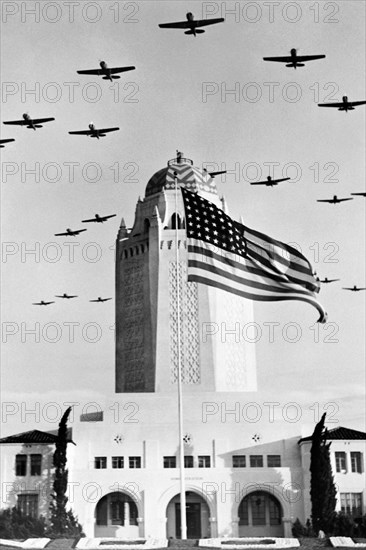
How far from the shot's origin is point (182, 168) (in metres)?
99.6

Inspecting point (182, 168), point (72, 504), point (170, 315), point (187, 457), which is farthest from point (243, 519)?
point (182, 168)

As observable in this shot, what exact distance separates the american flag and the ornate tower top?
46162 mm

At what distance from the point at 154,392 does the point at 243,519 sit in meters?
17.2

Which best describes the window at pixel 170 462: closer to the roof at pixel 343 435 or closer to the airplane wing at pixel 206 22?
the roof at pixel 343 435

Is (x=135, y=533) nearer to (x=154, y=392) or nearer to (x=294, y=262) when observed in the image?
(x=154, y=392)

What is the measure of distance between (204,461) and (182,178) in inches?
1337

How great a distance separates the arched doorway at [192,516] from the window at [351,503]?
11572mm

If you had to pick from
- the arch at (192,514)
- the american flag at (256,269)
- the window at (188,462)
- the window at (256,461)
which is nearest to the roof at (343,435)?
the window at (256,461)

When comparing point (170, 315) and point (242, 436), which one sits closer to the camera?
point (242, 436)

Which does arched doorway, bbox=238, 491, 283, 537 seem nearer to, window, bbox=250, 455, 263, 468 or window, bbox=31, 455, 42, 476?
window, bbox=250, 455, 263, 468

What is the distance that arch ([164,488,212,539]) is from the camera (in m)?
74.6

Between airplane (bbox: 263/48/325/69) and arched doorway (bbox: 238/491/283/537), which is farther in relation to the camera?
arched doorway (bbox: 238/491/283/537)

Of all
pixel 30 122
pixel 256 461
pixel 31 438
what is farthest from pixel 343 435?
pixel 30 122

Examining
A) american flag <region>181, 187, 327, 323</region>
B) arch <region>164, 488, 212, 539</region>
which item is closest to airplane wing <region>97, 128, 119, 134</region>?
american flag <region>181, 187, 327, 323</region>
